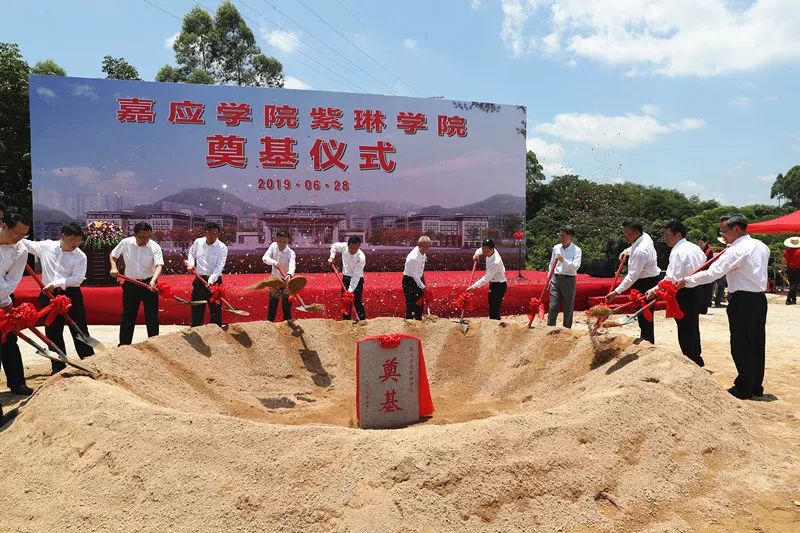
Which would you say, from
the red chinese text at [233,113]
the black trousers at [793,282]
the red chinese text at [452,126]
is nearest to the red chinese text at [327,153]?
the red chinese text at [233,113]

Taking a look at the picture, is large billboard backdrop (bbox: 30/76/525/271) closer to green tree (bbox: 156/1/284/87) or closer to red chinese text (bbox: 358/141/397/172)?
red chinese text (bbox: 358/141/397/172)

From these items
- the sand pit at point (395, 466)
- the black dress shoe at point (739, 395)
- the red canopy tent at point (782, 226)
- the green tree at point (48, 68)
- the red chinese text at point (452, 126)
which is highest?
the green tree at point (48, 68)

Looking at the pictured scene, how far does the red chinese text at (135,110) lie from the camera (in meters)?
10.5

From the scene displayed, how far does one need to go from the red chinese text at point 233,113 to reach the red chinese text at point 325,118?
1.23 meters

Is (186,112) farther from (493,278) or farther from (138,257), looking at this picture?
(493,278)

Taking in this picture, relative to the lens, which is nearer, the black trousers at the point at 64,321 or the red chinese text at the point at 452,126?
the black trousers at the point at 64,321

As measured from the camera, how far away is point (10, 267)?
412 centimetres

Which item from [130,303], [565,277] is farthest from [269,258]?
[565,277]

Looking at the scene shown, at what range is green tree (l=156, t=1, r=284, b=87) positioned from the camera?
19766mm

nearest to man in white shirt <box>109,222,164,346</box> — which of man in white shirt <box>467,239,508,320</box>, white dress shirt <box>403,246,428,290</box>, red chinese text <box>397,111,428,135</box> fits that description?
white dress shirt <box>403,246,428,290</box>

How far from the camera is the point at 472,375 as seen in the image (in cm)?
516

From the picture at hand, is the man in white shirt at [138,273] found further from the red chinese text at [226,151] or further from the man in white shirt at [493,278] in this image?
the red chinese text at [226,151]

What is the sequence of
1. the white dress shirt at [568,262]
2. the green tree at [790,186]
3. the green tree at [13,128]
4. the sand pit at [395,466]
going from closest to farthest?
the sand pit at [395,466]
the white dress shirt at [568,262]
the green tree at [13,128]
the green tree at [790,186]

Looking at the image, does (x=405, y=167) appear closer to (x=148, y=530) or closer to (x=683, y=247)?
(x=683, y=247)
